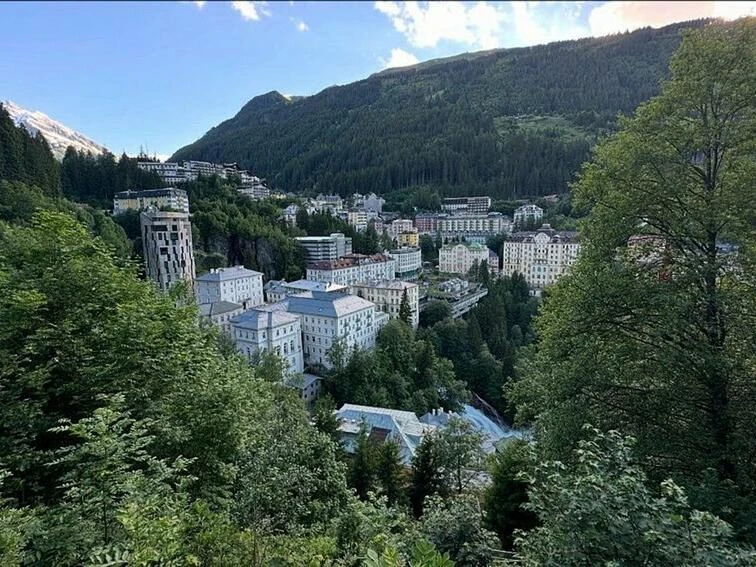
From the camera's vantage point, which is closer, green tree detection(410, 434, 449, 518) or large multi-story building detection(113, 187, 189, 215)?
green tree detection(410, 434, 449, 518)

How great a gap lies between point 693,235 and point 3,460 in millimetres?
12403

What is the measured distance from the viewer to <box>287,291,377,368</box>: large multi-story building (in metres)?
44.3

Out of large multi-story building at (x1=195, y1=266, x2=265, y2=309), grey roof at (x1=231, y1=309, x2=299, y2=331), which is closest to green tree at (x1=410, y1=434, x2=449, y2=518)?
grey roof at (x1=231, y1=309, x2=299, y2=331)

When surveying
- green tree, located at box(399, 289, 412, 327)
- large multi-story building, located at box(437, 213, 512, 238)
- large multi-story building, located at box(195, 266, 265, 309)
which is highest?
large multi-story building, located at box(437, 213, 512, 238)

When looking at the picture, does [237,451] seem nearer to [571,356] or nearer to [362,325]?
[571,356]

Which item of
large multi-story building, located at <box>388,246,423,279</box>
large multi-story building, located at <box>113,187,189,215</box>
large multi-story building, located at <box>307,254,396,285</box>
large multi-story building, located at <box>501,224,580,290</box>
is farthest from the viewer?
large multi-story building, located at <box>388,246,423,279</box>

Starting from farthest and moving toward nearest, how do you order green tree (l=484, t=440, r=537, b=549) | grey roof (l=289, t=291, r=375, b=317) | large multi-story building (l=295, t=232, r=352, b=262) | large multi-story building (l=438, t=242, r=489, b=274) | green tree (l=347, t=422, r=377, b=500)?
large multi-story building (l=438, t=242, r=489, b=274)
large multi-story building (l=295, t=232, r=352, b=262)
grey roof (l=289, t=291, r=375, b=317)
green tree (l=347, t=422, r=377, b=500)
green tree (l=484, t=440, r=537, b=549)

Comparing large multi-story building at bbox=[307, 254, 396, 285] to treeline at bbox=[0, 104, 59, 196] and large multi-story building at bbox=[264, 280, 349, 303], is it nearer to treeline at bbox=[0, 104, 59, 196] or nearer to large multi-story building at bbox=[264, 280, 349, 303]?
large multi-story building at bbox=[264, 280, 349, 303]

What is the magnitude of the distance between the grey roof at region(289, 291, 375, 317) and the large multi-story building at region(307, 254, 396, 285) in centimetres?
1452

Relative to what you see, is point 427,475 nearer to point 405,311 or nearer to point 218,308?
point 218,308

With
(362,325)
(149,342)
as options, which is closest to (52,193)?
(362,325)

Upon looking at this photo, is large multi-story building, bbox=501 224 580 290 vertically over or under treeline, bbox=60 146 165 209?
under

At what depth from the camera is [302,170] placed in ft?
582

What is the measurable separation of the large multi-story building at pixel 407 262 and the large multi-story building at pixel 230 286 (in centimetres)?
2831
